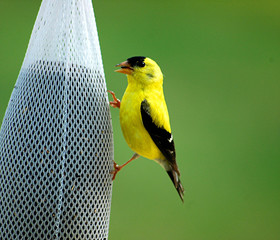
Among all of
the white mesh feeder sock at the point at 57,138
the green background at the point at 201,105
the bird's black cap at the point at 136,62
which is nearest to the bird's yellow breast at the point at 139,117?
the bird's black cap at the point at 136,62

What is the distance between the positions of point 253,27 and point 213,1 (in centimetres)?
117

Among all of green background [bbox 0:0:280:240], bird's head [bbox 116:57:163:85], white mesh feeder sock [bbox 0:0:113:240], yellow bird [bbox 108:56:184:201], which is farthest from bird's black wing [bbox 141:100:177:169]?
green background [bbox 0:0:280:240]

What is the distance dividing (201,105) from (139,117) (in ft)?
16.2

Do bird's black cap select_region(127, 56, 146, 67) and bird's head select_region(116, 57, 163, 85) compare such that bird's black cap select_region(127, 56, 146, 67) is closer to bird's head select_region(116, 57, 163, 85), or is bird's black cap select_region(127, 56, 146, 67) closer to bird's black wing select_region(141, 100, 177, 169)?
bird's head select_region(116, 57, 163, 85)

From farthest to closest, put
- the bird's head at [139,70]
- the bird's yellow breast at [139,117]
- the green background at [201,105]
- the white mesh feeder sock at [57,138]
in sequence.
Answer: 1. the green background at [201,105]
2. the bird's head at [139,70]
3. the bird's yellow breast at [139,117]
4. the white mesh feeder sock at [57,138]

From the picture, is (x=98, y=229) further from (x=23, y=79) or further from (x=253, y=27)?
(x=253, y=27)

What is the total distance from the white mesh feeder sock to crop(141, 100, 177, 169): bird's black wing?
0.52 m

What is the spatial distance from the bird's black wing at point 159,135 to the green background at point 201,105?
2.66 metres

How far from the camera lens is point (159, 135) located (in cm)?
404

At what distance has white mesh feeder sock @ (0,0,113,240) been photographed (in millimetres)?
3154

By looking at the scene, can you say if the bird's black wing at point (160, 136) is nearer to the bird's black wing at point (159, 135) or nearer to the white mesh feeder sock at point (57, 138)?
the bird's black wing at point (159, 135)

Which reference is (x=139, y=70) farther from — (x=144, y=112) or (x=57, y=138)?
(x=57, y=138)

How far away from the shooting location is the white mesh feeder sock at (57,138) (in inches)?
124

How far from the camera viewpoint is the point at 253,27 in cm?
1065
